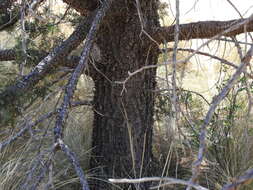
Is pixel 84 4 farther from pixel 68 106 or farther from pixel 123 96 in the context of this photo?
pixel 68 106

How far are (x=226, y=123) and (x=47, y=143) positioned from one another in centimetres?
126

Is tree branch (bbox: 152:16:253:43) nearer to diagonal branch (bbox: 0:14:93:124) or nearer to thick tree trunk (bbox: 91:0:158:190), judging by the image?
thick tree trunk (bbox: 91:0:158:190)

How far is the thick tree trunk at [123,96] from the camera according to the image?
2.11 m

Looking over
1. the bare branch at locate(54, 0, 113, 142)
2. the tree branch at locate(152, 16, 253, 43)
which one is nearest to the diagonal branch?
the bare branch at locate(54, 0, 113, 142)

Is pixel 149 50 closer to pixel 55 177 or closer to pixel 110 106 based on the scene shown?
pixel 110 106

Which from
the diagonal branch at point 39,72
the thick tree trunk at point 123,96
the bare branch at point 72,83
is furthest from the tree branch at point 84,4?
the bare branch at point 72,83

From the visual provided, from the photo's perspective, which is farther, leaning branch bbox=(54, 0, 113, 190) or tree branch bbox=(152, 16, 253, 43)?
tree branch bbox=(152, 16, 253, 43)

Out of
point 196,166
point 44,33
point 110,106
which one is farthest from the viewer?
point 44,33

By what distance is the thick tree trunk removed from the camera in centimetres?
211

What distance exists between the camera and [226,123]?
2848mm

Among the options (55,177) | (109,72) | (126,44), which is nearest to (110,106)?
(109,72)

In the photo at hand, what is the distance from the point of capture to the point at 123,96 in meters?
2.17

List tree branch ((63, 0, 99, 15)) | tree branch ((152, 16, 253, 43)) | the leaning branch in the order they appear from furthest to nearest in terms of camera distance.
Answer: tree branch ((63, 0, 99, 15)), tree branch ((152, 16, 253, 43)), the leaning branch

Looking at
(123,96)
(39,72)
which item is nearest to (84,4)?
(123,96)
